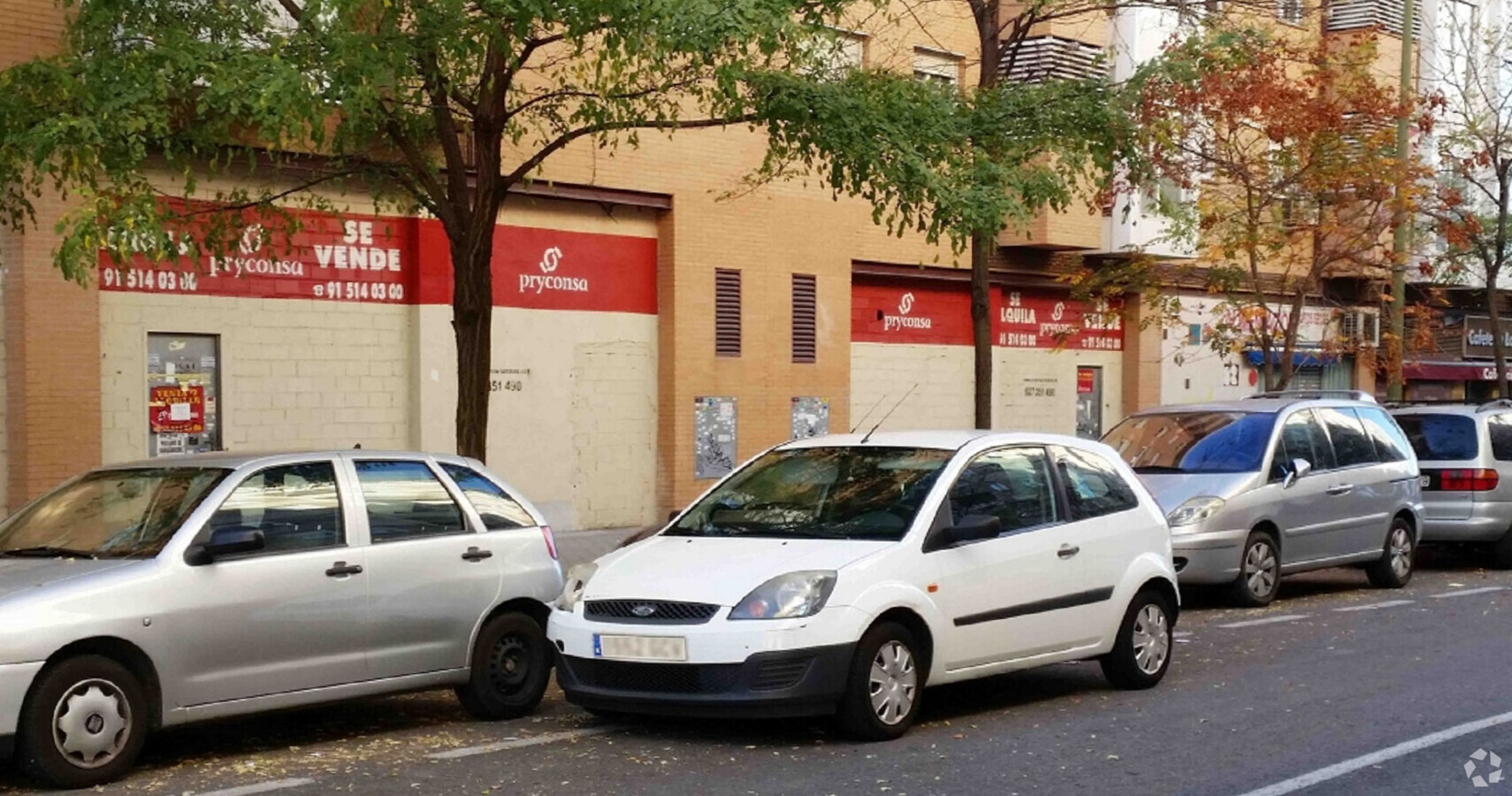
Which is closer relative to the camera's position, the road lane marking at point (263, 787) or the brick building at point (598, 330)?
the road lane marking at point (263, 787)

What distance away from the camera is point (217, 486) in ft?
27.4

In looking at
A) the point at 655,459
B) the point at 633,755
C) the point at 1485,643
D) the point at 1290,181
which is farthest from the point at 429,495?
the point at 1290,181

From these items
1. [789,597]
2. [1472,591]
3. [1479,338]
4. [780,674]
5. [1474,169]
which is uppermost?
[1474,169]

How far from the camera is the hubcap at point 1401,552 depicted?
16266mm

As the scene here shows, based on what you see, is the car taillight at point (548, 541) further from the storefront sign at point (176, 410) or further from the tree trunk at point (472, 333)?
the storefront sign at point (176, 410)

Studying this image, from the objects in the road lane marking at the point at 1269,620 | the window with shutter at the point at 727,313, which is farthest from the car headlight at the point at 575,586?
the window with shutter at the point at 727,313

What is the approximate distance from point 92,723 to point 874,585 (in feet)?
11.5

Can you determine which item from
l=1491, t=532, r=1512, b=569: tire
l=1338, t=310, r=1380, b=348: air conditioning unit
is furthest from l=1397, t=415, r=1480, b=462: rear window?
l=1338, t=310, r=1380, b=348: air conditioning unit

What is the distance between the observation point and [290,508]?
8.55 metres

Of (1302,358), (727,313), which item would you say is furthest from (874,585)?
(1302,358)

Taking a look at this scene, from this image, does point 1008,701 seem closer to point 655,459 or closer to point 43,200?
point 43,200

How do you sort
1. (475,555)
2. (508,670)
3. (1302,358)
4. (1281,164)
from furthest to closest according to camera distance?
(1302,358) < (1281,164) < (508,670) < (475,555)

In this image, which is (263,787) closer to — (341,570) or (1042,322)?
(341,570)

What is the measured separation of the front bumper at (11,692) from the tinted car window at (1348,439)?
1161cm
